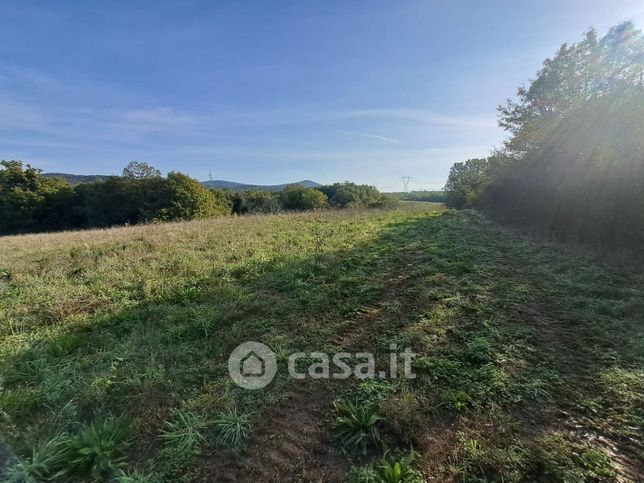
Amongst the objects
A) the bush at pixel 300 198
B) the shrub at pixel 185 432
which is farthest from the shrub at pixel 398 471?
the bush at pixel 300 198

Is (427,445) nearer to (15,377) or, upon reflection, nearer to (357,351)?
(357,351)

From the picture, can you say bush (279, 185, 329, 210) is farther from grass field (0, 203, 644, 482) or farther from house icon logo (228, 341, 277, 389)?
house icon logo (228, 341, 277, 389)

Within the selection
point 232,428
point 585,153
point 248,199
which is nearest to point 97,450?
point 232,428

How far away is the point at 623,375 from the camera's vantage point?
8.95 feet

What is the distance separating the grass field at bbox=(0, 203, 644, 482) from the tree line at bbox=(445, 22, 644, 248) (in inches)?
89.7

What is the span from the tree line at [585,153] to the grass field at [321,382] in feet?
7.47

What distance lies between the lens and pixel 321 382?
2857mm

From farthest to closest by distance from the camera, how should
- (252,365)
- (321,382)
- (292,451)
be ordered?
(252,365) → (321,382) → (292,451)

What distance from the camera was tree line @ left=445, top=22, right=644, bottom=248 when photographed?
716 cm

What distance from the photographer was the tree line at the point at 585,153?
7.16 m

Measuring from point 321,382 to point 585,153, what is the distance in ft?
35.0

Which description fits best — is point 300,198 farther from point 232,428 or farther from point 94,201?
point 232,428

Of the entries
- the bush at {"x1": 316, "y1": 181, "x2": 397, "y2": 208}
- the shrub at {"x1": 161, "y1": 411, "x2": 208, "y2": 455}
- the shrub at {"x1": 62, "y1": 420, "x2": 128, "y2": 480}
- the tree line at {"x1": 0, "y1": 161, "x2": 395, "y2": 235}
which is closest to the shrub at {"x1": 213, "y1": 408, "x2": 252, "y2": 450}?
the shrub at {"x1": 161, "y1": 411, "x2": 208, "y2": 455}

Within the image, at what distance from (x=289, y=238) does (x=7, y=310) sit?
22.4 feet
